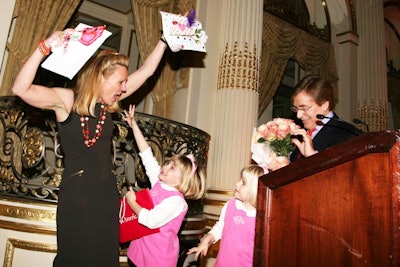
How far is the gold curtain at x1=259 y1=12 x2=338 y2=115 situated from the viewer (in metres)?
6.28

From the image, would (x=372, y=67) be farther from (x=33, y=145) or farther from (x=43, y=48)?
(x=43, y=48)

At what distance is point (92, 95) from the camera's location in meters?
1.78

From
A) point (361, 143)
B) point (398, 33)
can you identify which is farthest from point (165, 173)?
point (398, 33)

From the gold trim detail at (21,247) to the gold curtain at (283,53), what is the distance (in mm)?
4393

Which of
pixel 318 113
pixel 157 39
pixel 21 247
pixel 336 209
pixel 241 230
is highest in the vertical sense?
pixel 157 39

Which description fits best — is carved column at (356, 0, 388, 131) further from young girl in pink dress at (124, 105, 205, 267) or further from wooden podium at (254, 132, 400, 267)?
wooden podium at (254, 132, 400, 267)

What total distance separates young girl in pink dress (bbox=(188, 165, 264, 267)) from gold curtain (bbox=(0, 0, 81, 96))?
302 cm

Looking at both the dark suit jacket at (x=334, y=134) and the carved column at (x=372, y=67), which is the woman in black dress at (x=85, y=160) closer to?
the dark suit jacket at (x=334, y=134)

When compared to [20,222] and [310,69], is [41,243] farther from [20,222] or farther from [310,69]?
[310,69]

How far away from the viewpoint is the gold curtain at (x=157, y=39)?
518 cm

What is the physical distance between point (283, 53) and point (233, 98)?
238 cm

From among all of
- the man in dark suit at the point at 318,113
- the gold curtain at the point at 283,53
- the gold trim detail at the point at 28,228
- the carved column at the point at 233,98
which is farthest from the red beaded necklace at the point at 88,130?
the gold curtain at the point at 283,53

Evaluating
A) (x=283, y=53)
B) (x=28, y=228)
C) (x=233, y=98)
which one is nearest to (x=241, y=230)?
(x=28, y=228)

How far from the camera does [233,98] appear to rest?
475 centimetres
